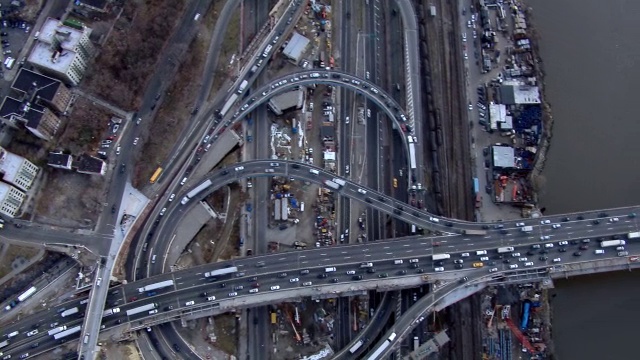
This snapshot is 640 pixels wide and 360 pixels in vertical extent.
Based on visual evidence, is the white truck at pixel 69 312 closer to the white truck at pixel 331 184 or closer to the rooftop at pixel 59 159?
the rooftop at pixel 59 159

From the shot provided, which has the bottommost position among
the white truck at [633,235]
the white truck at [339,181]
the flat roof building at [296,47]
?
the white truck at [633,235]

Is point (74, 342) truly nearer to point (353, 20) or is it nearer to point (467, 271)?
point (467, 271)

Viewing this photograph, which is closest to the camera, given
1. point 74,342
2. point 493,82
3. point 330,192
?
point 74,342

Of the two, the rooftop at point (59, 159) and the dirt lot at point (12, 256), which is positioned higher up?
the rooftop at point (59, 159)

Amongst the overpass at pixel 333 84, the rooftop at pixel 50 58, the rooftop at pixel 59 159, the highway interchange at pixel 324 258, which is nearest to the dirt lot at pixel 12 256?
the highway interchange at pixel 324 258

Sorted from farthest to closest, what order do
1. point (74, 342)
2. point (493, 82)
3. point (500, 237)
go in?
1. point (493, 82)
2. point (500, 237)
3. point (74, 342)

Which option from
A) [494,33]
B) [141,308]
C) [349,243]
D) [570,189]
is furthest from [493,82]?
[141,308]
